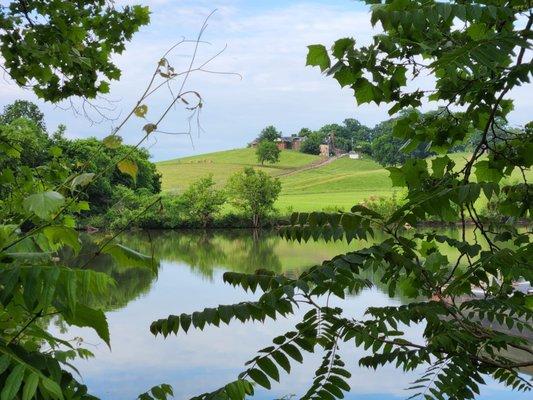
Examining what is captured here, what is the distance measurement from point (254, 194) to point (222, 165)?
1346 inches

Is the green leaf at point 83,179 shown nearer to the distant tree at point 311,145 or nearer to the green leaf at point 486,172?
the green leaf at point 486,172

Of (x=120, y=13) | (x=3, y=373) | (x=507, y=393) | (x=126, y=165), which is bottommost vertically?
(x=507, y=393)

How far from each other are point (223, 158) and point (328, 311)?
9501cm

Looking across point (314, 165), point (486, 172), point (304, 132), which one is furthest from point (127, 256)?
point (304, 132)

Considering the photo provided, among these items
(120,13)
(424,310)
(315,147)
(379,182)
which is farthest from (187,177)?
(424,310)

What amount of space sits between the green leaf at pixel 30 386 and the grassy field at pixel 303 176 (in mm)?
55131

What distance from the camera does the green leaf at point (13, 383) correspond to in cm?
132

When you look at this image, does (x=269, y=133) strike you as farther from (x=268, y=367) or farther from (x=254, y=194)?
(x=268, y=367)

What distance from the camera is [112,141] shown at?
249cm

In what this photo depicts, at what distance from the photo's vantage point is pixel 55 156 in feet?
14.1

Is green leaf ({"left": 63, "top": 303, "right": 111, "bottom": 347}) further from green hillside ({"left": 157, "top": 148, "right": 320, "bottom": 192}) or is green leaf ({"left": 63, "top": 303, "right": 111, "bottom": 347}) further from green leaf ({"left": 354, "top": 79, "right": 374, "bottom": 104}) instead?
green hillside ({"left": 157, "top": 148, "right": 320, "bottom": 192})

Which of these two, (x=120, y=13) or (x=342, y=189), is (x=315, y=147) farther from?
(x=120, y=13)

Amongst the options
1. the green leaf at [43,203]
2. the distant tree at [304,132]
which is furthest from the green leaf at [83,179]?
the distant tree at [304,132]

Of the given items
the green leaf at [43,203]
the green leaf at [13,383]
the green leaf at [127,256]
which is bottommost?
the green leaf at [13,383]
